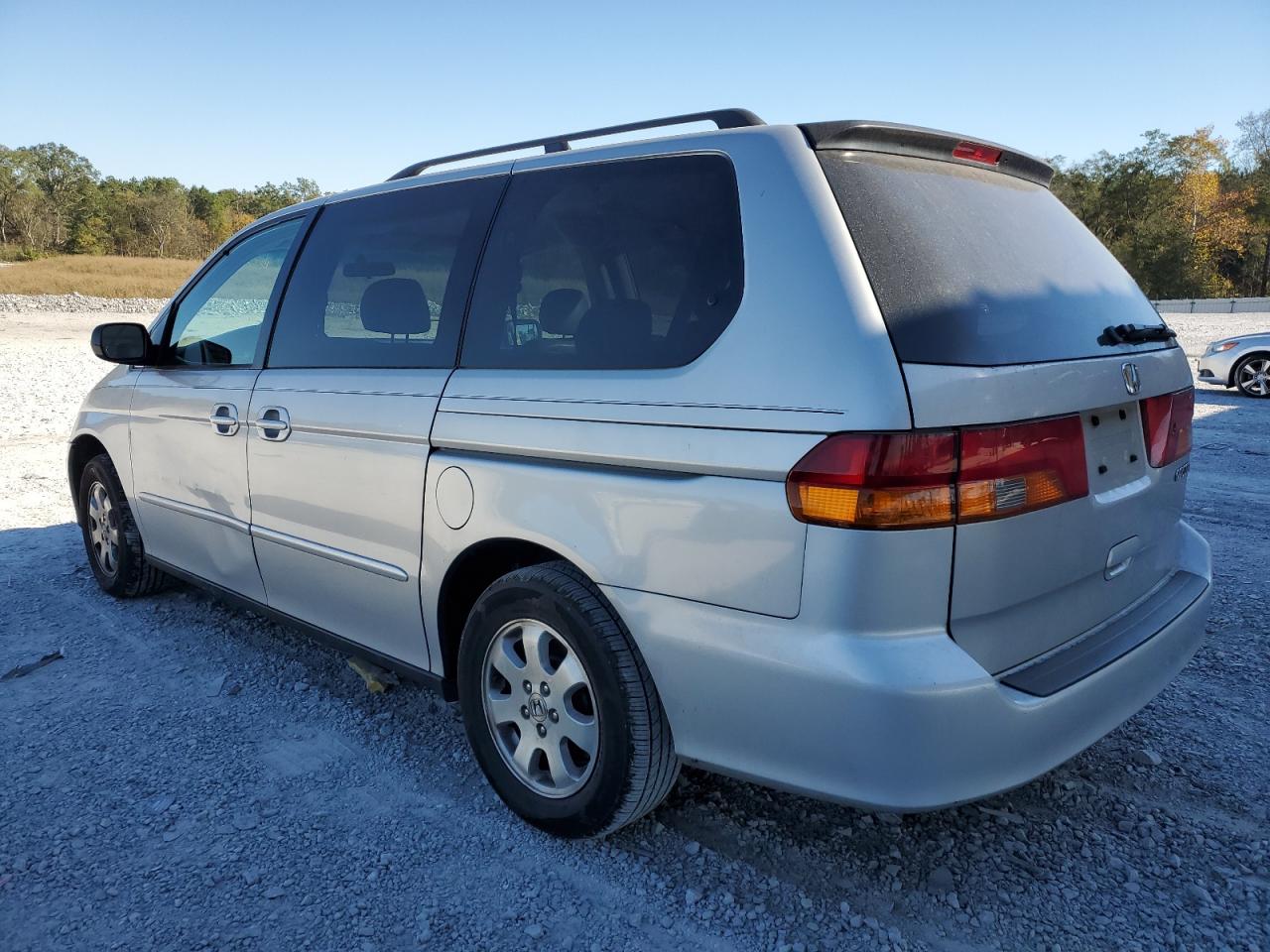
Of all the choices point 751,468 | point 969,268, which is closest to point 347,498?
point 751,468

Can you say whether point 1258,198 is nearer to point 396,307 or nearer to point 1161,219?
point 1161,219

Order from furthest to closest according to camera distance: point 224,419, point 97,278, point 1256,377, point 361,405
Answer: point 97,278
point 1256,377
point 224,419
point 361,405

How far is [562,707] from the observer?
2.41 metres

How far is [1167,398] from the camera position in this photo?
2.47 meters

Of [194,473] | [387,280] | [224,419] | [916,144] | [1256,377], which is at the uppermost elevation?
[916,144]

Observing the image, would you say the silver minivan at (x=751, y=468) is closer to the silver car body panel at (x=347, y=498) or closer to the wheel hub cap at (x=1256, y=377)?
the silver car body panel at (x=347, y=498)

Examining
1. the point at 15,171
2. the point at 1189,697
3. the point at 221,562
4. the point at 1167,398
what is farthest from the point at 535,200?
the point at 15,171

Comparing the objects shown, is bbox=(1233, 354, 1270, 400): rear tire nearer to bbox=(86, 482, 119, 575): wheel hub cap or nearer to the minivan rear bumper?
the minivan rear bumper

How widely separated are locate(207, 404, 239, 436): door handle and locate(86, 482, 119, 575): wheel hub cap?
132 cm

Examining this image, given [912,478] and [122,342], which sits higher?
[122,342]

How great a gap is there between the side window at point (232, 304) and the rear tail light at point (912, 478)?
8.52 feet

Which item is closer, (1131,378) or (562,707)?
(1131,378)

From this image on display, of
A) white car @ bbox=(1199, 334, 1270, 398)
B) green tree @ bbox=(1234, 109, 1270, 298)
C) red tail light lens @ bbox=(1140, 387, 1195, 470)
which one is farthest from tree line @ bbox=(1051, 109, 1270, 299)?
red tail light lens @ bbox=(1140, 387, 1195, 470)

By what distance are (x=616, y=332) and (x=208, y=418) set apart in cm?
215
